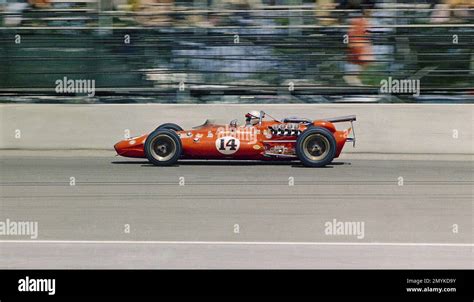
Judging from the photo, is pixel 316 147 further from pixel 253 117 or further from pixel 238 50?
pixel 238 50

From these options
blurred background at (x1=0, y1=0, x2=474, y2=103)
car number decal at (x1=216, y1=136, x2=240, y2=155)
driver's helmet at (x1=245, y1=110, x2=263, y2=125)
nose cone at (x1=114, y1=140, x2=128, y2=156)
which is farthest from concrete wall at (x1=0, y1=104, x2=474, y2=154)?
car number decal at (x1=216, y1=136, x2=240, y2=155)

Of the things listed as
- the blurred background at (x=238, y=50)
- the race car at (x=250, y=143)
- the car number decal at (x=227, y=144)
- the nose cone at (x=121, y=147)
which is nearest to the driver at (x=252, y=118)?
the race car at (x=250, y=143)

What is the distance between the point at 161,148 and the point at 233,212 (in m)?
3.47

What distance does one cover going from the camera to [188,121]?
14.7m

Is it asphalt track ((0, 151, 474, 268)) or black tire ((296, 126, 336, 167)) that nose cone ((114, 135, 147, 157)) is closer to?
asphalt track ((0, 151, 474, 268))

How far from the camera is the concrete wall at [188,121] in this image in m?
14.4

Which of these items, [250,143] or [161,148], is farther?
[161,148]

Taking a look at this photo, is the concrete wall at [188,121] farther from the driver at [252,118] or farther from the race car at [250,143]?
the driver at [252,118]

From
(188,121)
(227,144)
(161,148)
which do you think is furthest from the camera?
(188,121)

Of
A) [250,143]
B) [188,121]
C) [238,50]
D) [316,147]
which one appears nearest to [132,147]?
[250,143]

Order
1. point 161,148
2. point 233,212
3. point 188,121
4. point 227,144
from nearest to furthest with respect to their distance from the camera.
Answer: point 233,212, point 227,144, point 161,148, point 188,121

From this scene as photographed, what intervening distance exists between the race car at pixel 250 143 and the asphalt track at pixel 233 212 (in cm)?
20

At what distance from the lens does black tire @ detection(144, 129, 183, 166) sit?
514 inches
